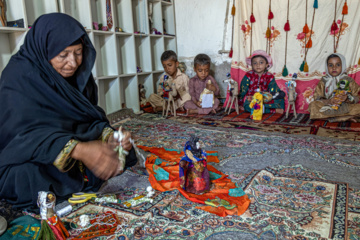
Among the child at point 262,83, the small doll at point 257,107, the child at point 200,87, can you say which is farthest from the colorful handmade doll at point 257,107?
the child at point 200,87

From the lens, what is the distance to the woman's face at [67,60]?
1.83 m

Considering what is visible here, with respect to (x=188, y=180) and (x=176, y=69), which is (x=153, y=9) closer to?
(x=176, y=69)

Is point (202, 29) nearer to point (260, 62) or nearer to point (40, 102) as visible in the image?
point (260, 62)

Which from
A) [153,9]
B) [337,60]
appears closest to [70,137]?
[337,60]

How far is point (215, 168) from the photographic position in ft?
8.17

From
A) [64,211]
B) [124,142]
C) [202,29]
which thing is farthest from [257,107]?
[64,211]

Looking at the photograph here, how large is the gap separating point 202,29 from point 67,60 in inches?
165

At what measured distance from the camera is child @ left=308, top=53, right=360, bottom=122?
3984mm

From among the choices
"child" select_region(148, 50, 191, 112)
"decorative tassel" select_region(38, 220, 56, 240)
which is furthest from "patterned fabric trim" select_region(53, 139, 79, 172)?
"child" select_region(148, 50, 191, 112)

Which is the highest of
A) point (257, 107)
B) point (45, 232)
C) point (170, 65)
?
point (170, 65)

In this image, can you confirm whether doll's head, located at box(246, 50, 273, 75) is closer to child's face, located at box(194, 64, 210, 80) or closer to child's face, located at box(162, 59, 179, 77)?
child's face, located at box(194, 64, 210, 80)

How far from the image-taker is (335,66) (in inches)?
166

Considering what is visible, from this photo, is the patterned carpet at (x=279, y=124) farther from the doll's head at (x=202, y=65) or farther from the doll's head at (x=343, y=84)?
the doll's head at (x=202, y=65)

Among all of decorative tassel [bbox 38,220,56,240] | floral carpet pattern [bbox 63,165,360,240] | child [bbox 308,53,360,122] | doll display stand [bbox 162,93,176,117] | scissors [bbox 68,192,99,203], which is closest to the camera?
decorative tassel [bbox 38,220,56,240]
